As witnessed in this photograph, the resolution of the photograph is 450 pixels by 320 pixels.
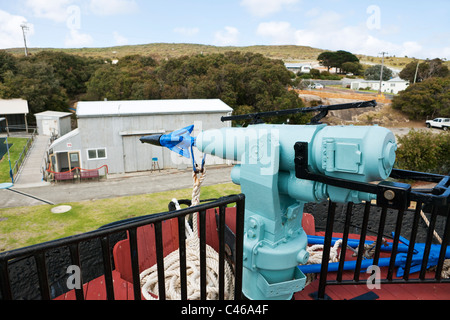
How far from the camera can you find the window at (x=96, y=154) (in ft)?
48.4

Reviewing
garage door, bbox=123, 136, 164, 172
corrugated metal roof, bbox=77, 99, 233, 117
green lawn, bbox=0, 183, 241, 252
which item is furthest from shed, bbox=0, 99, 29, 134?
green lawn, bbox=0, 183, 241, 252

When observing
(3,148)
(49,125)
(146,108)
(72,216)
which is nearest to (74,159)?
(146,108)

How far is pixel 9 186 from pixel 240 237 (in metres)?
13.9

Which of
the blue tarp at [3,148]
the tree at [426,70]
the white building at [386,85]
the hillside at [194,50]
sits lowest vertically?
the blue tarp at [3,148]

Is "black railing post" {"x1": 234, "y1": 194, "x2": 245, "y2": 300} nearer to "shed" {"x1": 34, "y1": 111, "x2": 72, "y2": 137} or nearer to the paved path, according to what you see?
the paved path

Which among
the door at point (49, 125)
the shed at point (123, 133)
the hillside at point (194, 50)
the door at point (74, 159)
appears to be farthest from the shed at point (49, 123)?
the hillside at point (194, 50)

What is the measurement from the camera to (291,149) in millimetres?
2205

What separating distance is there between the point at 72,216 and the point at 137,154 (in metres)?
6.68

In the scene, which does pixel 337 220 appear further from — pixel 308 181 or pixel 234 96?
pixel 234 96

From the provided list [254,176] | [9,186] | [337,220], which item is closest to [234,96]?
[9,186]

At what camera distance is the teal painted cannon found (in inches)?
70.2

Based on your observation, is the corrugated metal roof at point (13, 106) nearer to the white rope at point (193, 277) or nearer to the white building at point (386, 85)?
the white rope at point (193, 277)

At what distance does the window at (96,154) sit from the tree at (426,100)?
27.2m

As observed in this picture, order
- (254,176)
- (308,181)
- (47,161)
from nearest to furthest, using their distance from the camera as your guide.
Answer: (308,181), (254,176), (47,161)
